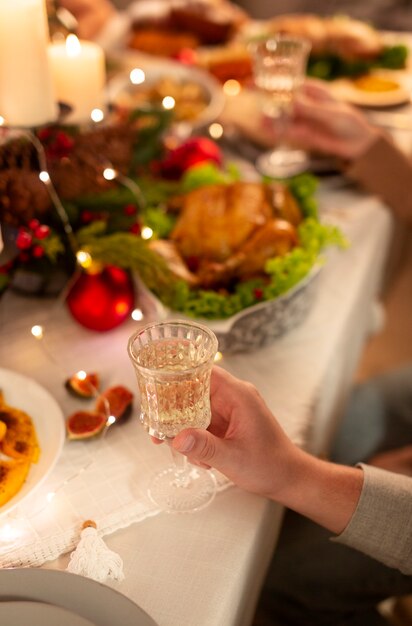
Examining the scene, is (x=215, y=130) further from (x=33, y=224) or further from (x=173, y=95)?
(x=33, y=224)

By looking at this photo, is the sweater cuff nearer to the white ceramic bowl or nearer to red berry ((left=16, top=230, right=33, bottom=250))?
the white ceramic bowl

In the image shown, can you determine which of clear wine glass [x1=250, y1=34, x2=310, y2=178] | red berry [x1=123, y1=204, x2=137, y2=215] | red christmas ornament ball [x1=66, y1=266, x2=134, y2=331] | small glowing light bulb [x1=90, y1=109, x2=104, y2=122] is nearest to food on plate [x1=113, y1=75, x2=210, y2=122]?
clear wine glass [x1=250, y1=34, x2=310, y2=178]

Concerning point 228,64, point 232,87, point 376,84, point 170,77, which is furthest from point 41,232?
point 376,84

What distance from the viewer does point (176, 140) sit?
62.1 inches

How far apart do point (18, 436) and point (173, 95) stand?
1.21 m

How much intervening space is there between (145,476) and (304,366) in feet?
1.10

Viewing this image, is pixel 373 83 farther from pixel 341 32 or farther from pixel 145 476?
pixel 145 476

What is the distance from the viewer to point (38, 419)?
2.85ft

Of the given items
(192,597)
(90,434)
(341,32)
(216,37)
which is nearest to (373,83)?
(341,32)

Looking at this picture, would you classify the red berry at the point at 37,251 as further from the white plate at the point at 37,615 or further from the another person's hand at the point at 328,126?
the another person's hand at the point at 328,126

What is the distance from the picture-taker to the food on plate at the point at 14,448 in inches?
30.2

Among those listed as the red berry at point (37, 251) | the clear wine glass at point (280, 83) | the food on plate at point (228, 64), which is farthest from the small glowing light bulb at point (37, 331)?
the food on plate at point (228, 64)

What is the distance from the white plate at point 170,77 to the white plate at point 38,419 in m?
0.97

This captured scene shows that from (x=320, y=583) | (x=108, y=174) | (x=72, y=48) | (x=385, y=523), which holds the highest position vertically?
(x=72, y=48)
